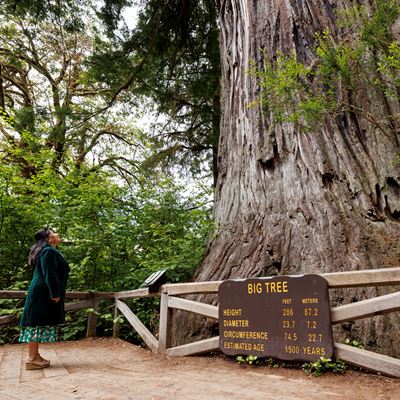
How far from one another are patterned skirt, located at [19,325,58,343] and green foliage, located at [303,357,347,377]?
2.52m

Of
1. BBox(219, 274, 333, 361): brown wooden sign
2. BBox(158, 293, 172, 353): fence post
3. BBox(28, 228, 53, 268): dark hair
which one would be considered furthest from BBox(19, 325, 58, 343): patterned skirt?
BBox(219, 274, 333, 361): brown wooden sign

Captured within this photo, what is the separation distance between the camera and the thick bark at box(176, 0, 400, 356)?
3318 mm

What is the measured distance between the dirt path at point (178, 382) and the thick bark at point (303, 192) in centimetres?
59

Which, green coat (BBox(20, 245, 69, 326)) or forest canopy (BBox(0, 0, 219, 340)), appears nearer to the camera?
green coat (BBox(20, 245, 69, 326))

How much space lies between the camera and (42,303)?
3436mm

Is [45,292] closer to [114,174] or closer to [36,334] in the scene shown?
[36,334]

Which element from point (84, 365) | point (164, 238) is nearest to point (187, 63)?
point (164, 238)

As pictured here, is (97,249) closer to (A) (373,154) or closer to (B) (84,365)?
(B) (84,365)

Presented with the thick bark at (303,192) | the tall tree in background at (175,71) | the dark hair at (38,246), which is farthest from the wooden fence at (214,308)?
the tall tree in background at (175,71)

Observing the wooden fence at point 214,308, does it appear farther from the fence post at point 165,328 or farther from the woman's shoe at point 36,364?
the woman's shoe at point 36,364

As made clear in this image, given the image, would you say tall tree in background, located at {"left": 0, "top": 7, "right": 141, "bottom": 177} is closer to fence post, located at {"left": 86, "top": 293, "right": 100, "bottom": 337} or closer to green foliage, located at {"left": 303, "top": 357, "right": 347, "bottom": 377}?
fence post, located at {"left": 86, "top": 293, "right": 100, "bottom": 337}

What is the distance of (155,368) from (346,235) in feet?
7.59

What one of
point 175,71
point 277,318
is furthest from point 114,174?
point 277,318

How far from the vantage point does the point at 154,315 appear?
16.8 ft
